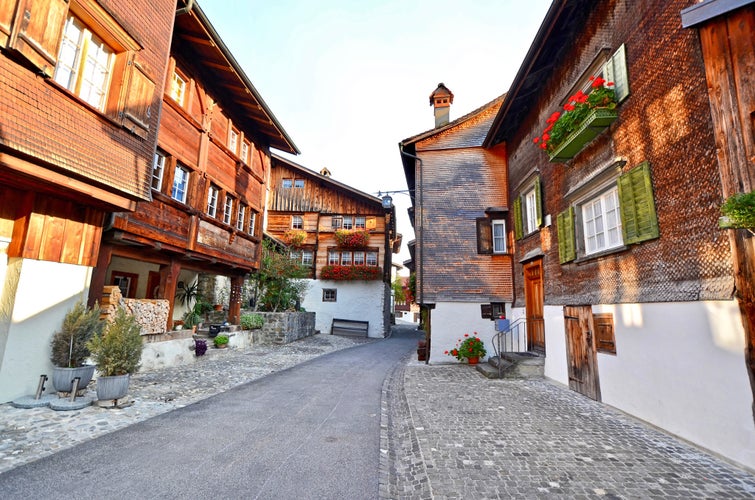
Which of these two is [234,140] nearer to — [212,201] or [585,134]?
[212,201]

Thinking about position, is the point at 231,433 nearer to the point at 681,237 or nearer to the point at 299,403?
the point at 299,403

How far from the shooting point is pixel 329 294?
73.3 feet

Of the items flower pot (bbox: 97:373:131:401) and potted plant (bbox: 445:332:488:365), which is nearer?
flower pot (bbox: 97:373:131:401)

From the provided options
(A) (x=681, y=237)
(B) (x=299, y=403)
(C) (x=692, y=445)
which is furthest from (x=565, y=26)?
(B) (x=299, y=403)

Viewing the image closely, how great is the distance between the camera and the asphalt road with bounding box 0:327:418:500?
3229mm

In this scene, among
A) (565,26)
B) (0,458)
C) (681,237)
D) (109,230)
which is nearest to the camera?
(0,458)

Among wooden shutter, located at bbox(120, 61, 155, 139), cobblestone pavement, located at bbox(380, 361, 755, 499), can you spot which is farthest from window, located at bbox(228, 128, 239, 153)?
cobblestone pavement, located at bbox(380, 361, 755, 499)

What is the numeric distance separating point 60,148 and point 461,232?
1032 centimetres

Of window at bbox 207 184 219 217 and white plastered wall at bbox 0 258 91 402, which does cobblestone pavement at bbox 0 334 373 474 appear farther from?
window at bbox 207 184 219 217

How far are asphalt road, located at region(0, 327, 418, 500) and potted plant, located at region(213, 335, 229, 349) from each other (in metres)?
6.25

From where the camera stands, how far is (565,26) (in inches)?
318

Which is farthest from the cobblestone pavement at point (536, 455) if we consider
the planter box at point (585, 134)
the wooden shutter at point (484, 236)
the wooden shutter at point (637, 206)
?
the wooden shutter at point (484, 236)

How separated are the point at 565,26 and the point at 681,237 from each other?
19.7ft

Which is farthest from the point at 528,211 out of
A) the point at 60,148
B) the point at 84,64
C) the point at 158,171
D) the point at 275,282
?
A: the point at 275,282
